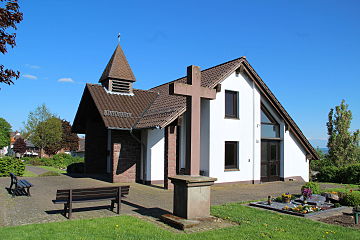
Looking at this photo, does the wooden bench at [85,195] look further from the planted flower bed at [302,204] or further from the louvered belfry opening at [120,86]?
the louvered belfry opening at [120,86]

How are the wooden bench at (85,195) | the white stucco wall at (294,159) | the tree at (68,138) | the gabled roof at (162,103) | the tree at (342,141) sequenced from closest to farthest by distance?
the wooden bench at (85,195) → the gabled roof at (162,103) → the white stucco wall at (294,159) → the tree at (342,141) → the tree at (68,138)

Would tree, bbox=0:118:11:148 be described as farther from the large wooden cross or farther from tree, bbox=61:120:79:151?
the large wooden cross

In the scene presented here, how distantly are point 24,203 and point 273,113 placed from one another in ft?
47.0

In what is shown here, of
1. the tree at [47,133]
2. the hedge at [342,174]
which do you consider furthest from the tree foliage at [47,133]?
the hedge at [342,174]

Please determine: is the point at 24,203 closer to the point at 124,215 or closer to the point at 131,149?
the point at 124,215

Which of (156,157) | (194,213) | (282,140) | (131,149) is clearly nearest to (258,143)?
(282,140)

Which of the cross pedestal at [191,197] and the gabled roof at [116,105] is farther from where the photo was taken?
the gabled roof at [116,105]

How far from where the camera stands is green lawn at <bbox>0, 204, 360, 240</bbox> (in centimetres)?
668

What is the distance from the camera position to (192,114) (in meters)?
8.70

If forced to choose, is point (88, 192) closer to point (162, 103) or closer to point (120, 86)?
point (162, 103)

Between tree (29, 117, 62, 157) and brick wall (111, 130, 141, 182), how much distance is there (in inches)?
1440

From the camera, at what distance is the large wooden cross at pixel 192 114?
333 inches

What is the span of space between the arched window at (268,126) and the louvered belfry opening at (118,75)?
8.46 m

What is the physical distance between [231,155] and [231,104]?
9.17 feet
